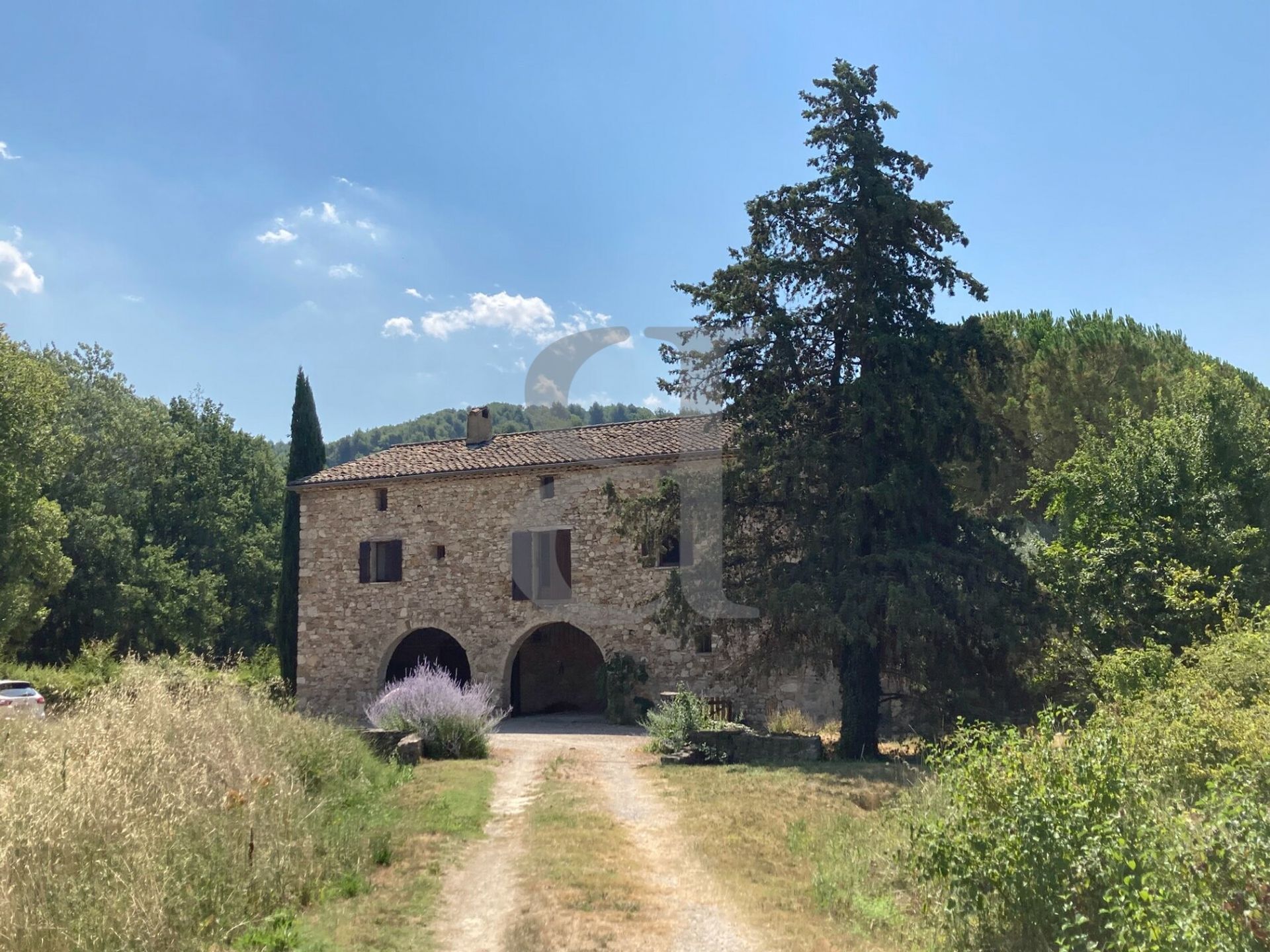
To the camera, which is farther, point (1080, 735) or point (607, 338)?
point (607, 338)

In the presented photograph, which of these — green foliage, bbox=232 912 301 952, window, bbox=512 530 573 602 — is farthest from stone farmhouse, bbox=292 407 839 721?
green foliage, bbox=232 912 301 952

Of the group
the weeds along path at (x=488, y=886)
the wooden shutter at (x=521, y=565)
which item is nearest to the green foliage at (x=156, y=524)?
the wooden shutter at (x=521, y=565)

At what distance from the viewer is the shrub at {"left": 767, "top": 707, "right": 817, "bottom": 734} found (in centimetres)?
1460

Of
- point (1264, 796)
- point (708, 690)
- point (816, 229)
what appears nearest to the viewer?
point (1264, 796)

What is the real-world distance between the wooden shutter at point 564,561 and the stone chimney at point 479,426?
379cm

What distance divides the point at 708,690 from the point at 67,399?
74.0 feet

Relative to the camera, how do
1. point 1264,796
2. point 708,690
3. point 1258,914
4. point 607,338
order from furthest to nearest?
1. point 708,690
2. point 607,338
3. point 1264,796
4. point 1258,914

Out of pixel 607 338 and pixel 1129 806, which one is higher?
pixel 607 338

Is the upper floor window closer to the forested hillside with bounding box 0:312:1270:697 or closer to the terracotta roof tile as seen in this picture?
the terracotta roof tile

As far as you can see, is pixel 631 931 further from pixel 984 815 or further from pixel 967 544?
pixel 967 544

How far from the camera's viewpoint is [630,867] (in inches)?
272

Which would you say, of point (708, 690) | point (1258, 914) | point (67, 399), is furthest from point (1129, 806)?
point (67, 399)

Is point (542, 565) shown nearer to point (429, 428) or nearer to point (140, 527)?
point (140, 527)

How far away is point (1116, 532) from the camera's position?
1181cm
